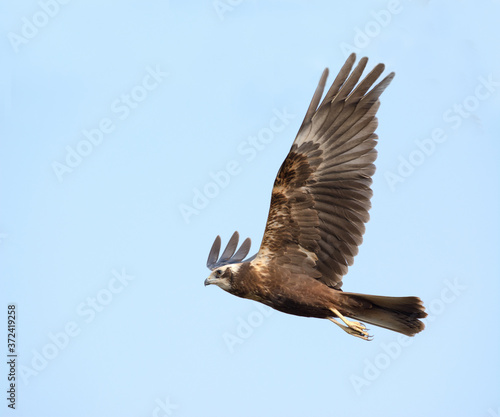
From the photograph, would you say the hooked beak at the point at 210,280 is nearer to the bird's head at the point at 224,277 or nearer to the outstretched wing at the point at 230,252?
the bird's head at the point at 224,277

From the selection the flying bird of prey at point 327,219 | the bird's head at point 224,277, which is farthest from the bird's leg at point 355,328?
the bird's head at point 224,277

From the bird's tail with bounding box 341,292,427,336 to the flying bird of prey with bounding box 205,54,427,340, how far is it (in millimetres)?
13

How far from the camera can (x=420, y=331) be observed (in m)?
11.4

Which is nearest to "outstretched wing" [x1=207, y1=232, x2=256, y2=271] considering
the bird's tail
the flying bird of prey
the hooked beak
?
the hooked beak

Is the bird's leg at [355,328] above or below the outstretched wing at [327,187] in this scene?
below

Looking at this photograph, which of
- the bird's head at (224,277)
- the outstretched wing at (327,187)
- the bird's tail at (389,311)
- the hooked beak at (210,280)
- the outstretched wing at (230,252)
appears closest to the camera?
the bird's tail at (389,311)

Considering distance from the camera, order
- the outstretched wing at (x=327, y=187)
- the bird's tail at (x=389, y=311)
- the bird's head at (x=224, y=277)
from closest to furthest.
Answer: the bird's tail at (x=389, y=311) < the outstretched wing at (x=327, y=187) < the bird's head at (x=224, y=277)

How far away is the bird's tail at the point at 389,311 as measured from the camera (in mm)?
11297

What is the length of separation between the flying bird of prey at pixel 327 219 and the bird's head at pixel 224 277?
136 millimetres

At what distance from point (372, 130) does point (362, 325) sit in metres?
2.47

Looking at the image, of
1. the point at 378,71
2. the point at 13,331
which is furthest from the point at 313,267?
the point at 13,331

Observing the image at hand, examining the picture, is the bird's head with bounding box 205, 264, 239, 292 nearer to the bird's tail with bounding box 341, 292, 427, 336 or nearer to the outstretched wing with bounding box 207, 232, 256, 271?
the bird's tail with bounding box 341, 292, 427, 336

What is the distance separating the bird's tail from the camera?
445 inches

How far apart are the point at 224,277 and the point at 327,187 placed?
72.9 inches
